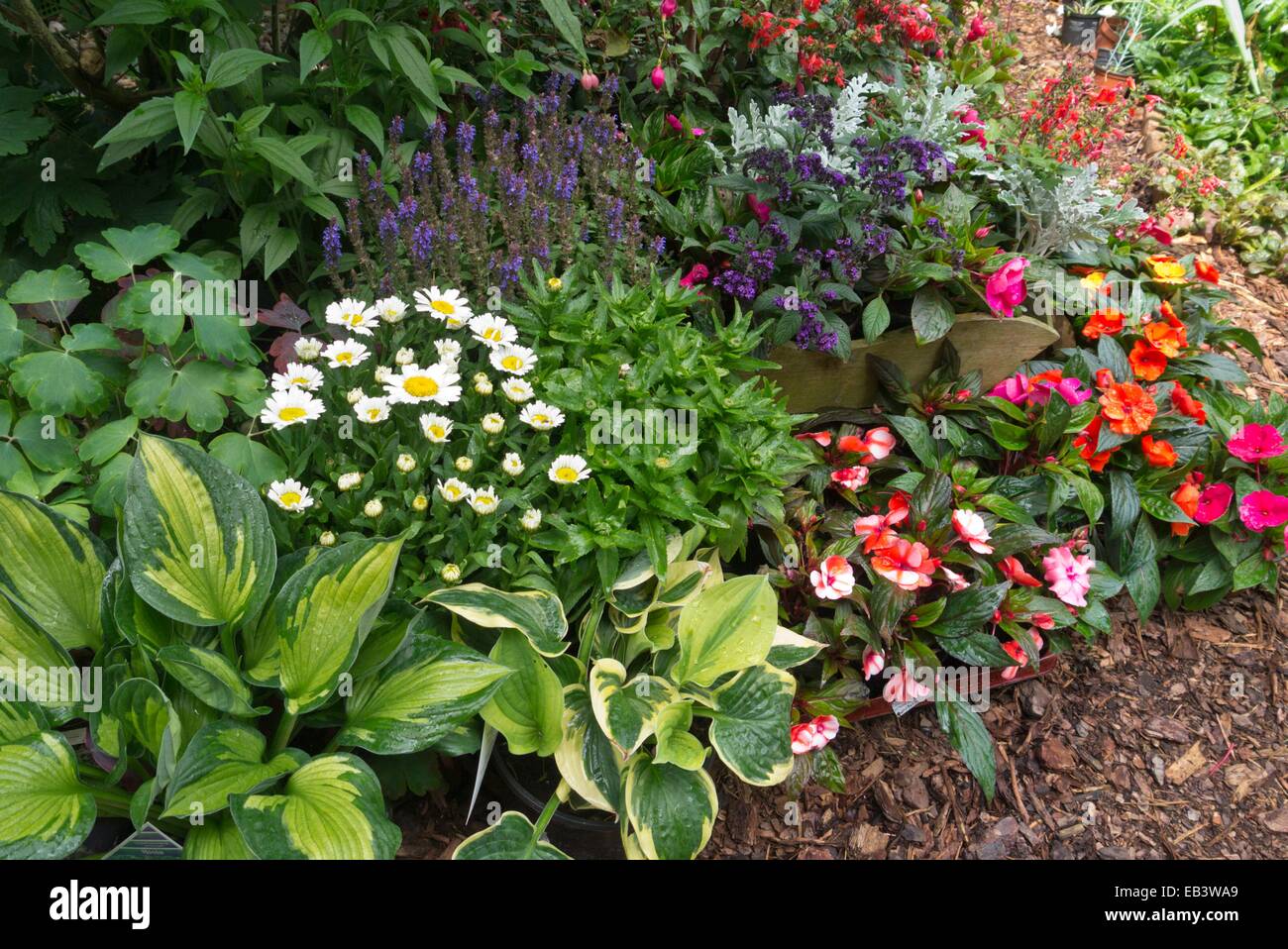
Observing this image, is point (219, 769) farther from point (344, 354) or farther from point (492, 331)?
point (492, 331)

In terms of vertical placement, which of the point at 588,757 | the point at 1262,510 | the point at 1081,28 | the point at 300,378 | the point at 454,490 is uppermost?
the point at 1081,28

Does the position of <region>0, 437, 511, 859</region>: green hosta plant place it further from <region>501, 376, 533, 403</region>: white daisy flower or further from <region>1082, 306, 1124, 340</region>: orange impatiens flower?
<region>1082, 306, 1124, 340</region>: orange impatiens flower

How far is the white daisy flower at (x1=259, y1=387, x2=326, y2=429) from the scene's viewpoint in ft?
6.25

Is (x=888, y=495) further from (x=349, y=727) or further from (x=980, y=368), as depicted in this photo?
(x=349, y=727)

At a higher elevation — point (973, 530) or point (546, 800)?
point (973, 530)

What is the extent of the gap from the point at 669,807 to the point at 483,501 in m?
0.70

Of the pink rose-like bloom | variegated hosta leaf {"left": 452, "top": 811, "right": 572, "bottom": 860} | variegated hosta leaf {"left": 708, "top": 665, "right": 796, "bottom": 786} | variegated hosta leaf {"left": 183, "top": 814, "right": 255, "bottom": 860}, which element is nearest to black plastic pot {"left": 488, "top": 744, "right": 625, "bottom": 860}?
variegated hosta leaf {"left": 452, "top": 811, "right": 572, "bottom": 860}

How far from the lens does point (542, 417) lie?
6.68 feet

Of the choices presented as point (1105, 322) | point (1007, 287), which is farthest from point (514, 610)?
point (1105, 322)

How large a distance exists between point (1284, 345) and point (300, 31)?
3.56 meters

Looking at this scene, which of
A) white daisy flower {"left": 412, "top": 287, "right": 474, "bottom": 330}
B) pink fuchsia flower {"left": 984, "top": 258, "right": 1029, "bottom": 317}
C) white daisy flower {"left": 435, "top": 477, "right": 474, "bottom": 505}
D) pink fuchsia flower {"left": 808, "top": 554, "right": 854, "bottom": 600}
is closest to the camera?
white daisy flower {"left": 435, "top": 477, "right": 474, "bottom": 505}

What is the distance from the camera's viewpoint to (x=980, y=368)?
2.98m

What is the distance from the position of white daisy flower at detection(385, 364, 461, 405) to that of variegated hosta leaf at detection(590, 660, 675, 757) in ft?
2.06

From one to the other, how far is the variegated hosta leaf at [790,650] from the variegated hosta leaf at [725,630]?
2.6 inches
